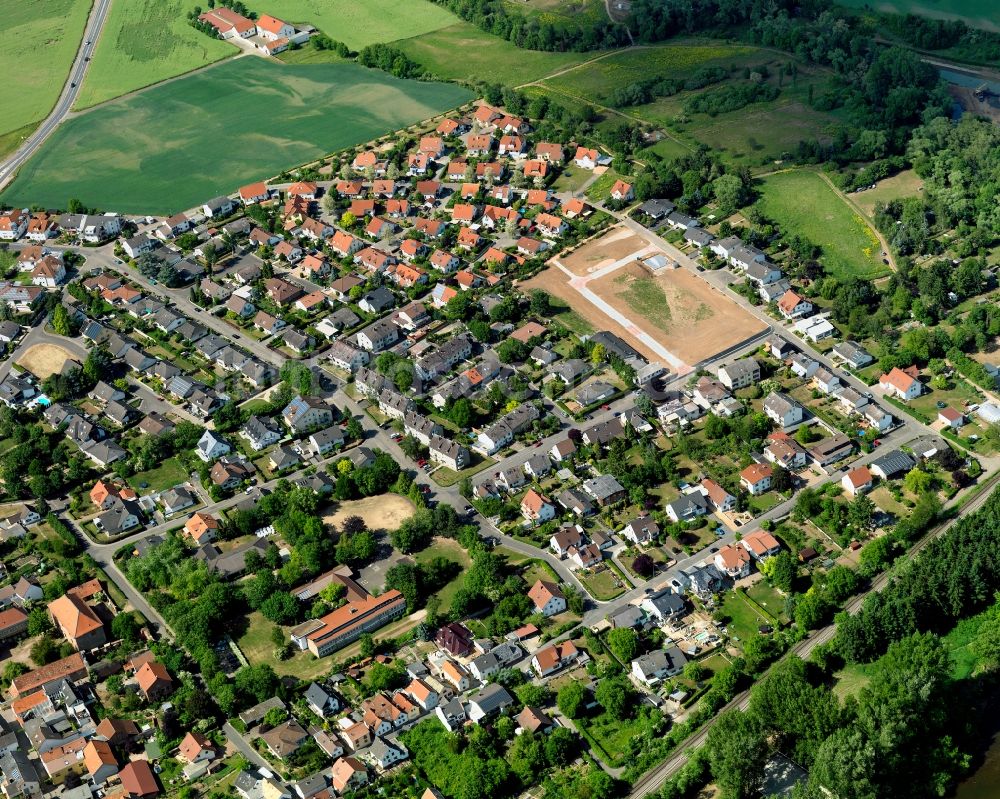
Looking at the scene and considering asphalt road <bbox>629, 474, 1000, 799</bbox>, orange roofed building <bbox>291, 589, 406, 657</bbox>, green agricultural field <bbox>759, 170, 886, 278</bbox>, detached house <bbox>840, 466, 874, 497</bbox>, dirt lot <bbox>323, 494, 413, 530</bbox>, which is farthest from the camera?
green agricultural field <bbox>759, 170, 886, 278</bbox>

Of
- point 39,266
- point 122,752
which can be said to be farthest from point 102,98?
point 122,752

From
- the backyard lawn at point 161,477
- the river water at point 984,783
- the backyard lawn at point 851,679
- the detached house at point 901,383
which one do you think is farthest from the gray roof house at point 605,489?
the backyard lawn at point 161,477

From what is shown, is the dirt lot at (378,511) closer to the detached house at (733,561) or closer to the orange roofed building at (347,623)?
the orange roofed building at (347,623)

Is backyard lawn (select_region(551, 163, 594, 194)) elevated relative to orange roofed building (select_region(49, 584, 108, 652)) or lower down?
elevated

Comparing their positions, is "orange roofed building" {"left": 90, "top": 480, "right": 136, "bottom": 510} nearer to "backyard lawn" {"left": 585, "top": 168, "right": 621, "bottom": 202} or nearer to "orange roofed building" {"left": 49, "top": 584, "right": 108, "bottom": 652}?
"orange roofed building" {"left": 49, "top": 584, "right": 108, "bottom": 652}

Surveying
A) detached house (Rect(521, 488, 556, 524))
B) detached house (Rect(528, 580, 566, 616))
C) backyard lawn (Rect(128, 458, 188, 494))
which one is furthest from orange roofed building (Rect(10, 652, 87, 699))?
detached house (Rect(521, 488, 556, 524))

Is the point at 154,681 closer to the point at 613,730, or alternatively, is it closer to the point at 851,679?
the point at 613,730
